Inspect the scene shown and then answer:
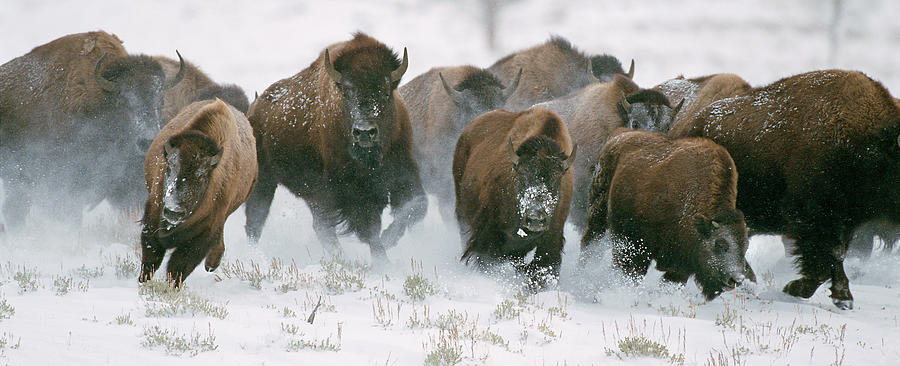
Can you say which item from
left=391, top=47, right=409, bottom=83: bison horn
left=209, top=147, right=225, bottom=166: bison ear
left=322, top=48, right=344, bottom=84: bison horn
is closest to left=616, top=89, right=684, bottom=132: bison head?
left=391, top=47, right=409, bottom=83: bison horn

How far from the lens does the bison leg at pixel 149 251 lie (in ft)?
21.3

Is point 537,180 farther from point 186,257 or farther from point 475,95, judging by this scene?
point 475,95

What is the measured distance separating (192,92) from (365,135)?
497 cm

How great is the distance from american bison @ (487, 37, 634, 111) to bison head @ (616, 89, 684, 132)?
2551mm

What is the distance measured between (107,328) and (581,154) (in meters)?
6.04

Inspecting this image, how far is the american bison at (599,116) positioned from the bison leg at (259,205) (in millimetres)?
3650

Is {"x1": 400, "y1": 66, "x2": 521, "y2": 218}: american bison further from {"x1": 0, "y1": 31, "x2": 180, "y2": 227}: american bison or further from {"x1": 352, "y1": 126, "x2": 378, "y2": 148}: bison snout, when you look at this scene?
{"x1": 0, "y1": 31, "x2": 180, "y2": 227}: american bison

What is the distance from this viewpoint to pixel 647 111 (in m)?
8.95

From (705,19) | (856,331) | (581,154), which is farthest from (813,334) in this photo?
(705,19)

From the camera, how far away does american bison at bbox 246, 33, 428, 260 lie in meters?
8.22

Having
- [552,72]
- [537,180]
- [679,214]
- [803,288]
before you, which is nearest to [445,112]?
[552,72]

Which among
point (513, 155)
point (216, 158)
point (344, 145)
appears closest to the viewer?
point (216, 158)

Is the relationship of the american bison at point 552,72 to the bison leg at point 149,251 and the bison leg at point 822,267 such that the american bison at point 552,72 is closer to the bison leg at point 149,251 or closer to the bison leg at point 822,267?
the bison leg at point 822,267

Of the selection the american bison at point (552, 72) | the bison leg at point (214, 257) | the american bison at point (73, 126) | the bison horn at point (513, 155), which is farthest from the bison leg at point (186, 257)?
the american bison at point (552, 72)
